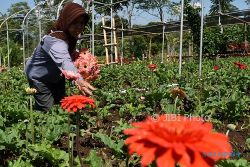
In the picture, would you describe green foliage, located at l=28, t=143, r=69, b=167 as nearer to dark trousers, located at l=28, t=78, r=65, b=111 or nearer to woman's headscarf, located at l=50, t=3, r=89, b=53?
woman's headscarf, located at l=50, t=3, r=89, b=53

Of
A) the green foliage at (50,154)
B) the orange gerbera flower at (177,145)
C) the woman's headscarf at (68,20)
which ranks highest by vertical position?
the woman's headscarf at (68,20)

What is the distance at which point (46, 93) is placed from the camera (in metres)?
4.56

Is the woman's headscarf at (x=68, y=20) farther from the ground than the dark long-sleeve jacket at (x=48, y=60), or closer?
farther from the ground

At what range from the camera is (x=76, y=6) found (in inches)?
147

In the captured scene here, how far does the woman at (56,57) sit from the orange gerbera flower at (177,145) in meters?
1.94

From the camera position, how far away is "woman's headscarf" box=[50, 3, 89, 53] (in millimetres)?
3652

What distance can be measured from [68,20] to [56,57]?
0.34 m

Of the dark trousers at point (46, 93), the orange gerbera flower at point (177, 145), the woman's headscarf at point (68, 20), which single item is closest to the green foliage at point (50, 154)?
the woman's headscarf at point (68, 20)

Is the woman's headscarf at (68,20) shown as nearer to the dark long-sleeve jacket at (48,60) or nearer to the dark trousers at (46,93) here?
the dark long-sleeve jacket at (48,60)

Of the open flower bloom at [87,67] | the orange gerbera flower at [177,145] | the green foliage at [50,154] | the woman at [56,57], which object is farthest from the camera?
the open flower bloom at [87,67]

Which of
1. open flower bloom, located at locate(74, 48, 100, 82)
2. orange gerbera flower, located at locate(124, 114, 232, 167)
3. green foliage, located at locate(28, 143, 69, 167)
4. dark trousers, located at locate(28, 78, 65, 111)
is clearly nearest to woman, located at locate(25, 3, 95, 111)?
dark trousers, located at locate(28, 78, 65, 111)

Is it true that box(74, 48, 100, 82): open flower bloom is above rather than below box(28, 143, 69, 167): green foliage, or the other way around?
above

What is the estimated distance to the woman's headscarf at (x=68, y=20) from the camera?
3.65m

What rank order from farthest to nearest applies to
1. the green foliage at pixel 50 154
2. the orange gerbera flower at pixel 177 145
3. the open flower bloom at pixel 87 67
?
1. the open flower bloom at pixel 87 67
2. the green foliage at pixel 50 154
3. the orange gerbera flower at pixel 177 145
